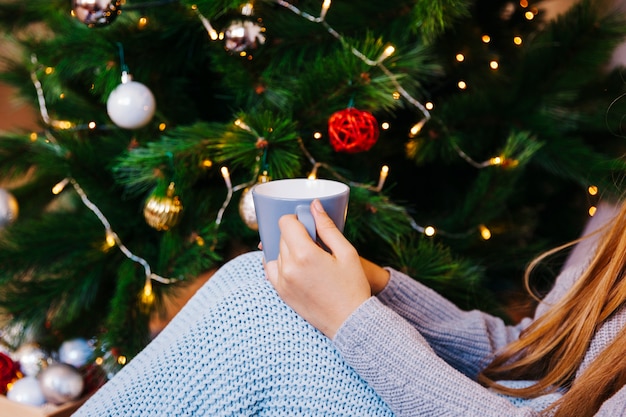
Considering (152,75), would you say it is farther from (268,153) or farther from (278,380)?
(278,380)

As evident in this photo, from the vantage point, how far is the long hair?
0.59 m

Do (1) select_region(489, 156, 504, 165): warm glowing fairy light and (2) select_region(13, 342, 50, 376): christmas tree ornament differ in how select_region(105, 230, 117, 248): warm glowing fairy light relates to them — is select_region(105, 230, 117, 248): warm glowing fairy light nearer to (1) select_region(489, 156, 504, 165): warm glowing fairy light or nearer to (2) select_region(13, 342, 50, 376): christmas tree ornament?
(2) select_region(13, 342, 50, 376): christmas tree ornament

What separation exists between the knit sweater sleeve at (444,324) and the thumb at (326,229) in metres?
0.15

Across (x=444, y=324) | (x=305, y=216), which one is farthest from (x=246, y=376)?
(x=444, y=324)

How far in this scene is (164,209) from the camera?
0.86m

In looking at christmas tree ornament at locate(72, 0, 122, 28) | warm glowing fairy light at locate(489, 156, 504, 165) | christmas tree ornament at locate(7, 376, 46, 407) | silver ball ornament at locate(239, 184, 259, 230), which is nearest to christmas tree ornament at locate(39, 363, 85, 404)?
christmas tree ornament at locate(7, 376, 46, 407)

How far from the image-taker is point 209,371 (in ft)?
1.88

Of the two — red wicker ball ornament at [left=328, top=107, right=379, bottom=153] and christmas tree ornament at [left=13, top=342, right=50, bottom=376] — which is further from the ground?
red wicker ball ornament at [left=328, top=107, right=379, bottom=153]

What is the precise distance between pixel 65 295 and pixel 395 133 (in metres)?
0.62

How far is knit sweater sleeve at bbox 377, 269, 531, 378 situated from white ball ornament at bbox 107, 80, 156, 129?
432 mm

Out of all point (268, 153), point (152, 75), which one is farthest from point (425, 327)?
point (152, 75)

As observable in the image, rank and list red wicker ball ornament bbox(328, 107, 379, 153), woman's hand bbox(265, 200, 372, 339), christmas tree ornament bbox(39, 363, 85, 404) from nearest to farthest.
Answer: woman's hand bbox(265, 200, 372, 339), red wicker ball ornament bbox(328, 107, 379, 153), christmas tree ornament bbox(39, 363, 85, 404)

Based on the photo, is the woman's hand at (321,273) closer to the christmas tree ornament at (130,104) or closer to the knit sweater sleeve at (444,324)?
the knit sweater sleeve at (444,324)

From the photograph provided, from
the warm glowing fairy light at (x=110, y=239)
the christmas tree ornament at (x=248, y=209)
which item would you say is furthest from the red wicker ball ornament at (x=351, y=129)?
the warm glowing fairy light at (x=110, y=239)
